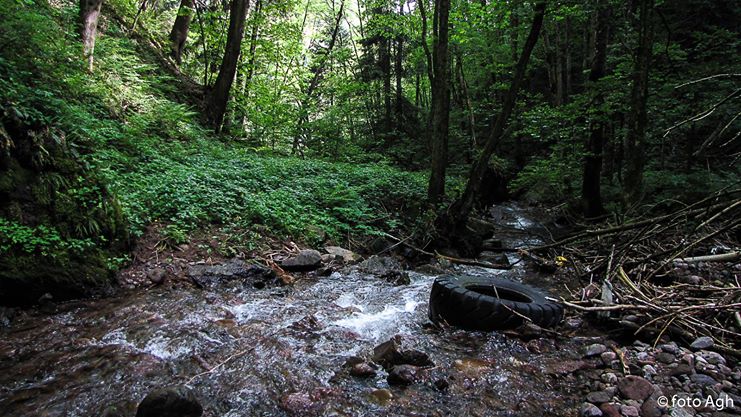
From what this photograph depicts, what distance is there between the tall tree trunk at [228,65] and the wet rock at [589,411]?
43.8ft

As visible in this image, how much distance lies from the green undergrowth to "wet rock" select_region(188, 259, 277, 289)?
0.87m

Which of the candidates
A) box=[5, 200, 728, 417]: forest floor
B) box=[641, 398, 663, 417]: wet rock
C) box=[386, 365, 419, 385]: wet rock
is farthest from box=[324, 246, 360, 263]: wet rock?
box=[641, 398, 663, 417]: wet rock

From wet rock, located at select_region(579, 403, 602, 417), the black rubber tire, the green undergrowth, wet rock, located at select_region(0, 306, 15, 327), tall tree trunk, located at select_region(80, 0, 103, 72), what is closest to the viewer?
wet rock, located at select_region(579, 403, 602, 417)

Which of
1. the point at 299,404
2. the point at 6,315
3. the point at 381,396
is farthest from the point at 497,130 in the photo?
the point at 6,315

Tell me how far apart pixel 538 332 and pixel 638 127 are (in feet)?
19.3

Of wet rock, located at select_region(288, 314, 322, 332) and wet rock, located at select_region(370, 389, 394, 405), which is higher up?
wet rock, located at select_region(288, 314, 322, 332)

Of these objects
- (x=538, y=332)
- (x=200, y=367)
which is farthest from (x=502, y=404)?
(x=200, y=367)

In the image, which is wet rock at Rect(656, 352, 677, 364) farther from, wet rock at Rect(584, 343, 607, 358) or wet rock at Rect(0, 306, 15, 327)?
wet rock at Rect(0, 306, 15, 327)

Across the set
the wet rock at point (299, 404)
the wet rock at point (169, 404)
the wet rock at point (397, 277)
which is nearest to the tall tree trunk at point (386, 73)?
the wet rock at point (397, 277)

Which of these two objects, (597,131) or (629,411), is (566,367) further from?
(597,131)

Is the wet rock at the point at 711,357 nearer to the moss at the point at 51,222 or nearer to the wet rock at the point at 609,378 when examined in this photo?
the wet rock at the point at 609,378

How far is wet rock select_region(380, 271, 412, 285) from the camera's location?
644 cm

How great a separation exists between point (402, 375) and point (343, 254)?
451cm

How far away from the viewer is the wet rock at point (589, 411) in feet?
8.73
